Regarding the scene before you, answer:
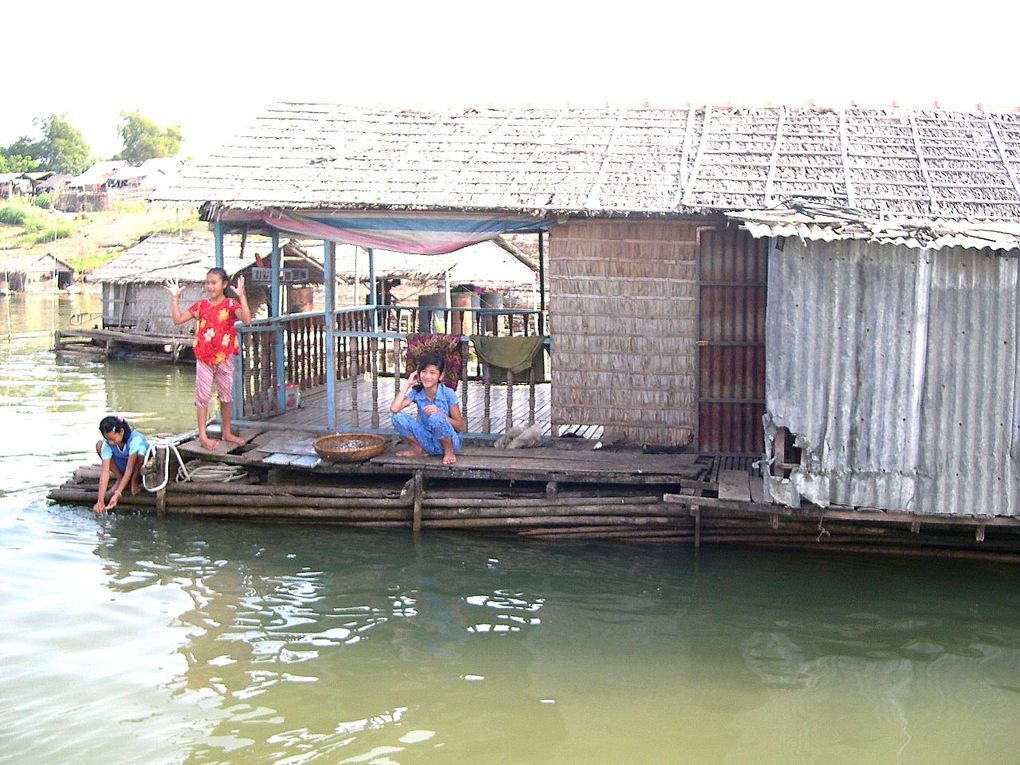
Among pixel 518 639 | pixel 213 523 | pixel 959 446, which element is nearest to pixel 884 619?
pixel 959 446

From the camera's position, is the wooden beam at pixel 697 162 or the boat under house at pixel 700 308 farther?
the wooden beam at pixel 697 162

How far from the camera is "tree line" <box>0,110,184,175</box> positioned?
2758 inches

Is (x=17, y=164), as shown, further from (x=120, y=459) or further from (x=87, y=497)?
(x=120, y=459)

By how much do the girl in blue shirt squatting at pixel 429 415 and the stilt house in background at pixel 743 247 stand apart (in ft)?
3.36

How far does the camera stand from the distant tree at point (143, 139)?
72188mm

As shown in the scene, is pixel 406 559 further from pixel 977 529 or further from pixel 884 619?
pixel 977 529

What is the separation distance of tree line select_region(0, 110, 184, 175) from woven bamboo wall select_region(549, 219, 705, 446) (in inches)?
2688

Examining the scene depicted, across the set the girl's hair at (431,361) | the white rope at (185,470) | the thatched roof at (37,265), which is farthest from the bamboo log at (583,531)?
the thatched roof at (37,265)

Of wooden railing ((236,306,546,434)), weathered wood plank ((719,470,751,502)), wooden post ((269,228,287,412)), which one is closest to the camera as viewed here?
weathered wood plank ((719,470,751,502))

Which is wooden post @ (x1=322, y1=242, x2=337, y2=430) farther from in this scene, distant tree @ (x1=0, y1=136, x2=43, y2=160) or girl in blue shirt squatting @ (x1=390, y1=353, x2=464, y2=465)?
distant tree @ (x1=0, y1=136, x2=43, y2=160)

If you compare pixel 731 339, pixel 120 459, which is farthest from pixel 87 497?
pixel 731 339

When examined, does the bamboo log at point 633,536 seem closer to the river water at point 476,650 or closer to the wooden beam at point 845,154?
the river water at point 476,650

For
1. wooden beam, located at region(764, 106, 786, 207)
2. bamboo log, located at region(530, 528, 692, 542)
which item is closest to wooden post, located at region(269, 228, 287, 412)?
bamboo log, located at region(530, 528, 692, 542)

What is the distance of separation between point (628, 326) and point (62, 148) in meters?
69.9
